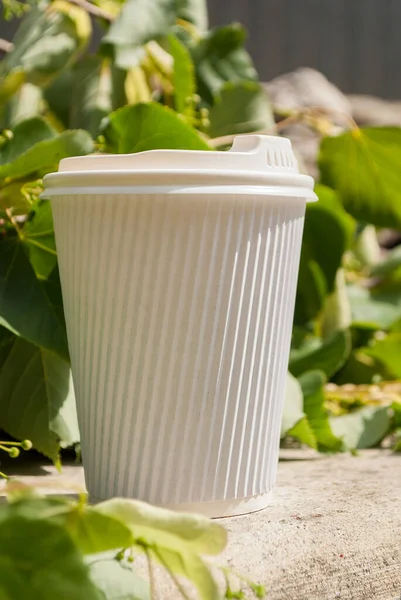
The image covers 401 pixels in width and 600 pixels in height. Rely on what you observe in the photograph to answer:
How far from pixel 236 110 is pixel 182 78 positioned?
0.13m

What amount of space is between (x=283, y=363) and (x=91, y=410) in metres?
0.15

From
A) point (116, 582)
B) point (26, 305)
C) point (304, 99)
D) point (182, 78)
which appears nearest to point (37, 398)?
point (26, 305)

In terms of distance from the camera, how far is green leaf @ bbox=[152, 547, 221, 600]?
1.51ft

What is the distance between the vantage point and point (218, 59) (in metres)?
1.22

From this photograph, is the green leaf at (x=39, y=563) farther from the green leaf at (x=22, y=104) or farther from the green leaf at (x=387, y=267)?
the green leaf at (x=387, y=267)

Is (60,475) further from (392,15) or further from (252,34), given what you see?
(392,15)

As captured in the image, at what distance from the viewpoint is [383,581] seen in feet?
1.95

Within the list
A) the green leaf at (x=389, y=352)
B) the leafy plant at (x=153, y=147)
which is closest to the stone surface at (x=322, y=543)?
the leafy plant at (x=153, y=147)

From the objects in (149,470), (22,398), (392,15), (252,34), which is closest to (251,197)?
(149,470)

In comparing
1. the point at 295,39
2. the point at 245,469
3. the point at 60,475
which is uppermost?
the point at 245,469

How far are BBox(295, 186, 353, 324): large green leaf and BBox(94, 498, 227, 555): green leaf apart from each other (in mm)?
713

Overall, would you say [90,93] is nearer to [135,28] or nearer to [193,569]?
[135,28]

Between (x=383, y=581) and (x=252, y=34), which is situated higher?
(x=383, y=581)

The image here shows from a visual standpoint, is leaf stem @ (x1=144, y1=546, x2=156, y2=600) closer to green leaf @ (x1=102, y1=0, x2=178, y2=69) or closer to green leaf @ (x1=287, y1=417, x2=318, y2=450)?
green leaf @ (x1=287, y1=417, x2=318, y2=450)
